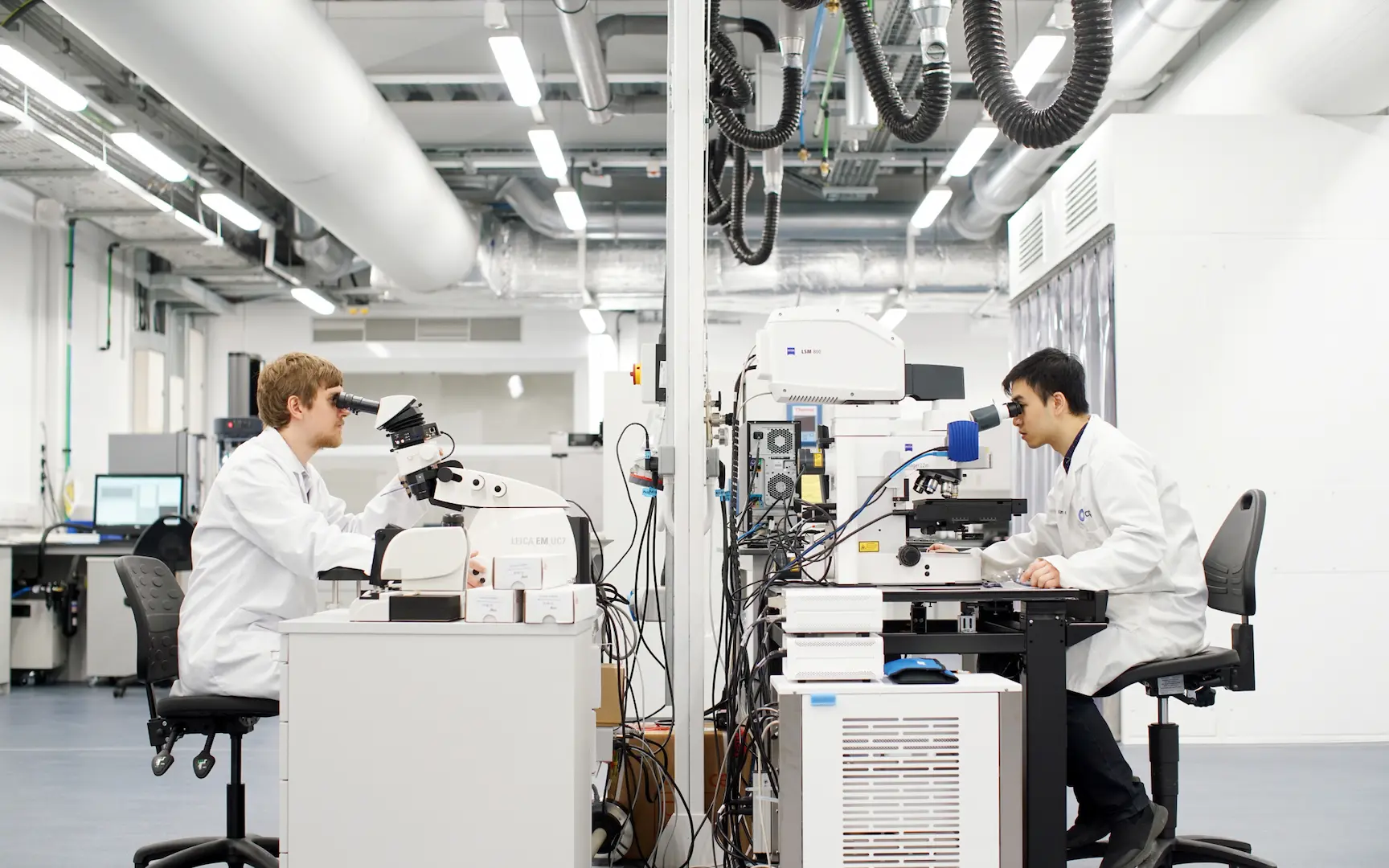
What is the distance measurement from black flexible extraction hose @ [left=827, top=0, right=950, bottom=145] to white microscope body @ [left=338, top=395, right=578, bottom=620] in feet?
5.86

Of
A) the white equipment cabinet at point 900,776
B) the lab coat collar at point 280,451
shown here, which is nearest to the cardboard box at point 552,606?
the white equipment cabinet at point 900,776

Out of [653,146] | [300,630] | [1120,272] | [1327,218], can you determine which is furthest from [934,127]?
[653,146]

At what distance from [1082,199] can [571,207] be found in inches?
112

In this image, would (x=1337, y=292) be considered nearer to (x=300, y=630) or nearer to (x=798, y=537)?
(x=798, y=537)

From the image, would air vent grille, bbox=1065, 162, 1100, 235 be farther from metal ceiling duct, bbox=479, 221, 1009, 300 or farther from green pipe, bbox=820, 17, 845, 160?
metal ceiling duct, bbox=479, 221, 1009, 300

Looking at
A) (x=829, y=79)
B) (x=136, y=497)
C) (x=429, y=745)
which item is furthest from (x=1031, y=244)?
(x=136, y=497)

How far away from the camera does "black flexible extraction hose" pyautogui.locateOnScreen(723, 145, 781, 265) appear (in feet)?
15.3

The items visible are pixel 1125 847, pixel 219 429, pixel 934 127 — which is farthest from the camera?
pixel 219 429

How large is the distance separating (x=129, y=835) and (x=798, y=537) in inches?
79.9

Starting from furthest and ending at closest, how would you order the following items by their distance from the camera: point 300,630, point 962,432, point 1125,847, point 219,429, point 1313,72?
point 219,429, point 1313,72, point 1125,847, point 962,432, point 300,630

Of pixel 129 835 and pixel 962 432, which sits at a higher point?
pixel 962 432

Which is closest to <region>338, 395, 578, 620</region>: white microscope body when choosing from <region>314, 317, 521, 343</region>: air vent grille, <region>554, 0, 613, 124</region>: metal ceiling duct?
<region>554, 0, 613, 124</region>: metal ceiling duct

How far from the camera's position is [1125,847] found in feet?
7.26

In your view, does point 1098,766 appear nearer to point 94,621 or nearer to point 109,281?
point 94,621
